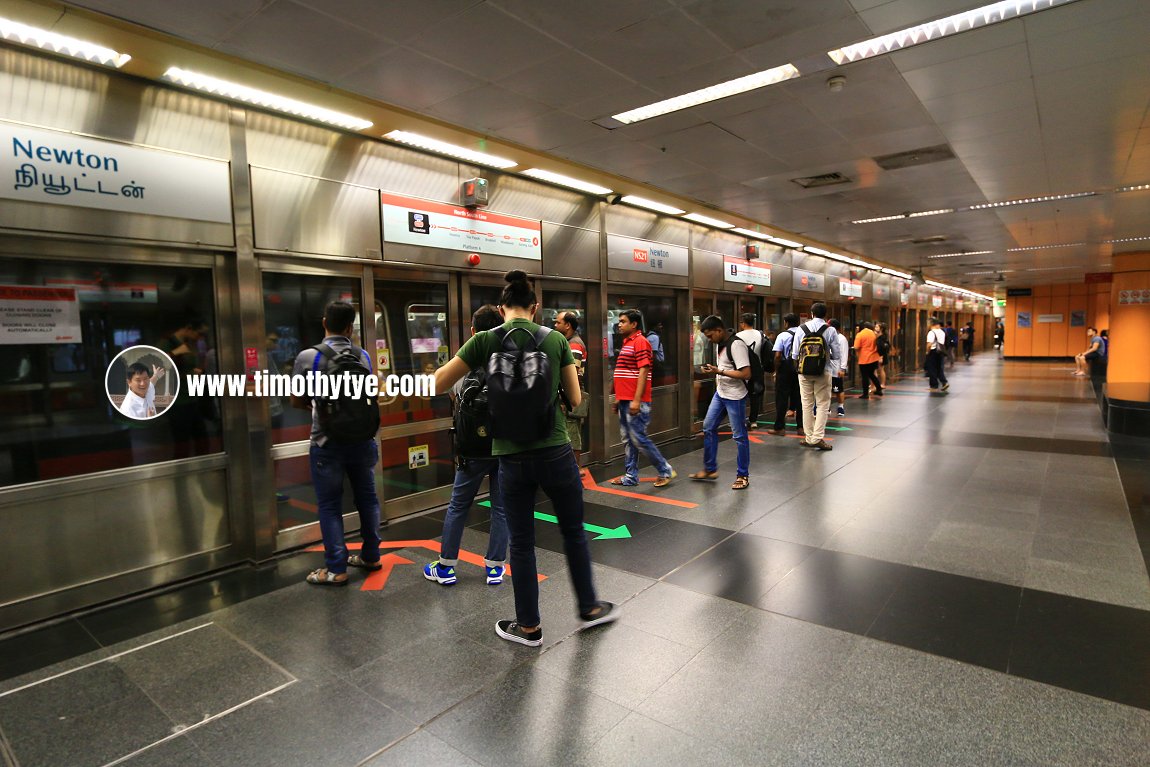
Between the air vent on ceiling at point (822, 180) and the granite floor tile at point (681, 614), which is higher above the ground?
the air vent on ceiling at point (822, 180)

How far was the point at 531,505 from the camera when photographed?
2908mm

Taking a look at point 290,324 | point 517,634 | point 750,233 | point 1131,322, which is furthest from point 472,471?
point 1131,322

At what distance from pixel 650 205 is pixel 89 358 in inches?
244

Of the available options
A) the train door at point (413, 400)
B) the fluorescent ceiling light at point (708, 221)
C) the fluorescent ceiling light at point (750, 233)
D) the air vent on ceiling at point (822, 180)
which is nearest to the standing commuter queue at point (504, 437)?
the train door at point (413, 400)

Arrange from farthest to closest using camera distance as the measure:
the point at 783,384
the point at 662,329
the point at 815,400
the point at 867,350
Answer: the point at 867,350
the point at 783,384
the point at 662,329
the point at 815,400

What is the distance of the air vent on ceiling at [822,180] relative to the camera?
6991 millimetres

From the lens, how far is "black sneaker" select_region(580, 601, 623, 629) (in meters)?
3.11

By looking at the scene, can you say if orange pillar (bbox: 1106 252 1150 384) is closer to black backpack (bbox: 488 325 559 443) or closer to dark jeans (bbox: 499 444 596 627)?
dark jeans (bbox: 499 444 596 627)

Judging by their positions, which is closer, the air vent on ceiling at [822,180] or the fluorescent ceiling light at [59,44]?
the fluorescent ceiling light at [59,44]

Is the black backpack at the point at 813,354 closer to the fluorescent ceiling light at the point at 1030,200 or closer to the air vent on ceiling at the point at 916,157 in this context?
the air vent on ceiling at the point at 916,157

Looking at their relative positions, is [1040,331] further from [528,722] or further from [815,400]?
[528,722]

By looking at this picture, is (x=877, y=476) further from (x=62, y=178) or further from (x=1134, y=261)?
(x=1134, y=261)

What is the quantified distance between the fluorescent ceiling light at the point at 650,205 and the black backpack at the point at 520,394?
509cm

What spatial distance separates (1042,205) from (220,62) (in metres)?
10.5
